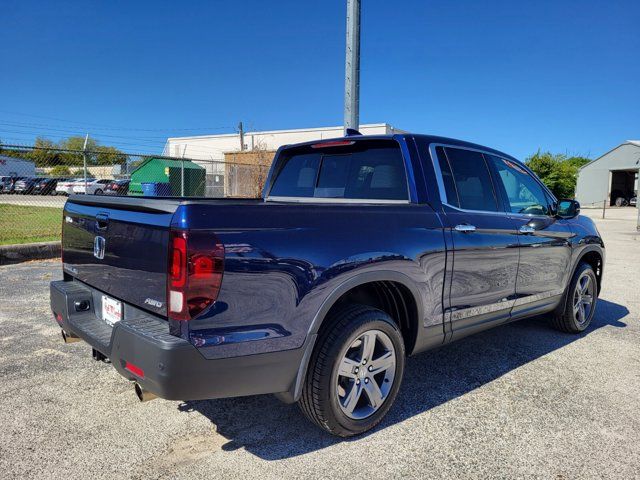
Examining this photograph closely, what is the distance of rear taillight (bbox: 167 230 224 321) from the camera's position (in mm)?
2166

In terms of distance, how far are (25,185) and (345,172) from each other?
21257 mm

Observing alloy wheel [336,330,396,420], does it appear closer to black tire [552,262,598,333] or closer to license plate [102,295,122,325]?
license plate [102,295,122,325]

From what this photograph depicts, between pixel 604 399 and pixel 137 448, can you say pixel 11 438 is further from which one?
pixel 604 399

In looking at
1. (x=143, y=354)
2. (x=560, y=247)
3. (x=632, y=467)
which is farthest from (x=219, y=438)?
(x=560, y=247)

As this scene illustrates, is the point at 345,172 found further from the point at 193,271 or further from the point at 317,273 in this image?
the point at 193,271

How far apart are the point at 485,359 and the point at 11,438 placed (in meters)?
3.57

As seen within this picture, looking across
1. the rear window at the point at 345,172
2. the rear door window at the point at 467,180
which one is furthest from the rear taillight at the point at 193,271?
the rear door window at the point at 467,180

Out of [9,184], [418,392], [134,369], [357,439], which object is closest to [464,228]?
[418,392]

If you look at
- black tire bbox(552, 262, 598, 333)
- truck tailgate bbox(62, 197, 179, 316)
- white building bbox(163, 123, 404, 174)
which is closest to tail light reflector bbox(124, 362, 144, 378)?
truck tailgate bbox(62, 197, 179, 316)

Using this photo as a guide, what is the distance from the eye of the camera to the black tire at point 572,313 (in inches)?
193

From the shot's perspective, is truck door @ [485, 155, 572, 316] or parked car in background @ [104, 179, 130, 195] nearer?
truck door @ [485, 155, 572, 316]

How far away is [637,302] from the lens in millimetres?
6719

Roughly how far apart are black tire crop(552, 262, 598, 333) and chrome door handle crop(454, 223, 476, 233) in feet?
6.73

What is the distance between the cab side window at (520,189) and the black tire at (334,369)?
196cm
